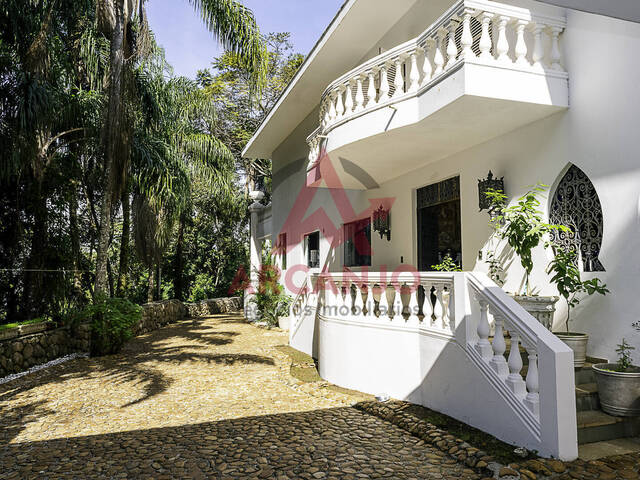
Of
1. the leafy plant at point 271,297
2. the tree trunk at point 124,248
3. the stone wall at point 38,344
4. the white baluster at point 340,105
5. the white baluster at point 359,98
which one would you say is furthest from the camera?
the leafy plant at point 271,297

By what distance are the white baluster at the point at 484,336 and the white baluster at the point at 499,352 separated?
13 cm

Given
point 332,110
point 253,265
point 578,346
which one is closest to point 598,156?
point 578,346

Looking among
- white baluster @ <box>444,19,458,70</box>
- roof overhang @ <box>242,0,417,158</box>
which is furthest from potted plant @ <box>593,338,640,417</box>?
roof overhang @ <box>242,0,417,158</box>

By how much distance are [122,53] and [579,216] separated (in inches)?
363

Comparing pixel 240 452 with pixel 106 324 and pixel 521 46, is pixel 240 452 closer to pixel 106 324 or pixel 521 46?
pixel 521 46

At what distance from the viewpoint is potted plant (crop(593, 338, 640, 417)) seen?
3.89m

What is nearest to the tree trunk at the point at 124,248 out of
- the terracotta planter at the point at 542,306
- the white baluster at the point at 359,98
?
the white baluster at the point at 359,98

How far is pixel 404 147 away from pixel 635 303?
3.94m

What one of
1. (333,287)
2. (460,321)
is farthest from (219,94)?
(460,321)

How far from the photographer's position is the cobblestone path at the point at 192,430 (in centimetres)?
374

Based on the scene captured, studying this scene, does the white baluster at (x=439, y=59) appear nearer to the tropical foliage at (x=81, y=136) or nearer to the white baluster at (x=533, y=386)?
the white baluster at (x=533, y=386)

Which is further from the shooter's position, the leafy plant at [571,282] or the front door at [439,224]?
the front door at [439,224]

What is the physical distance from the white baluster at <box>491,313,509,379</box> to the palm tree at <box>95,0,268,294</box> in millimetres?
7904

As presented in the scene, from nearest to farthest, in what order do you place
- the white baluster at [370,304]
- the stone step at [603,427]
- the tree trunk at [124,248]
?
the stone step at [603,427], the white baluster at [370,304], the tree trunk at [124,248]
